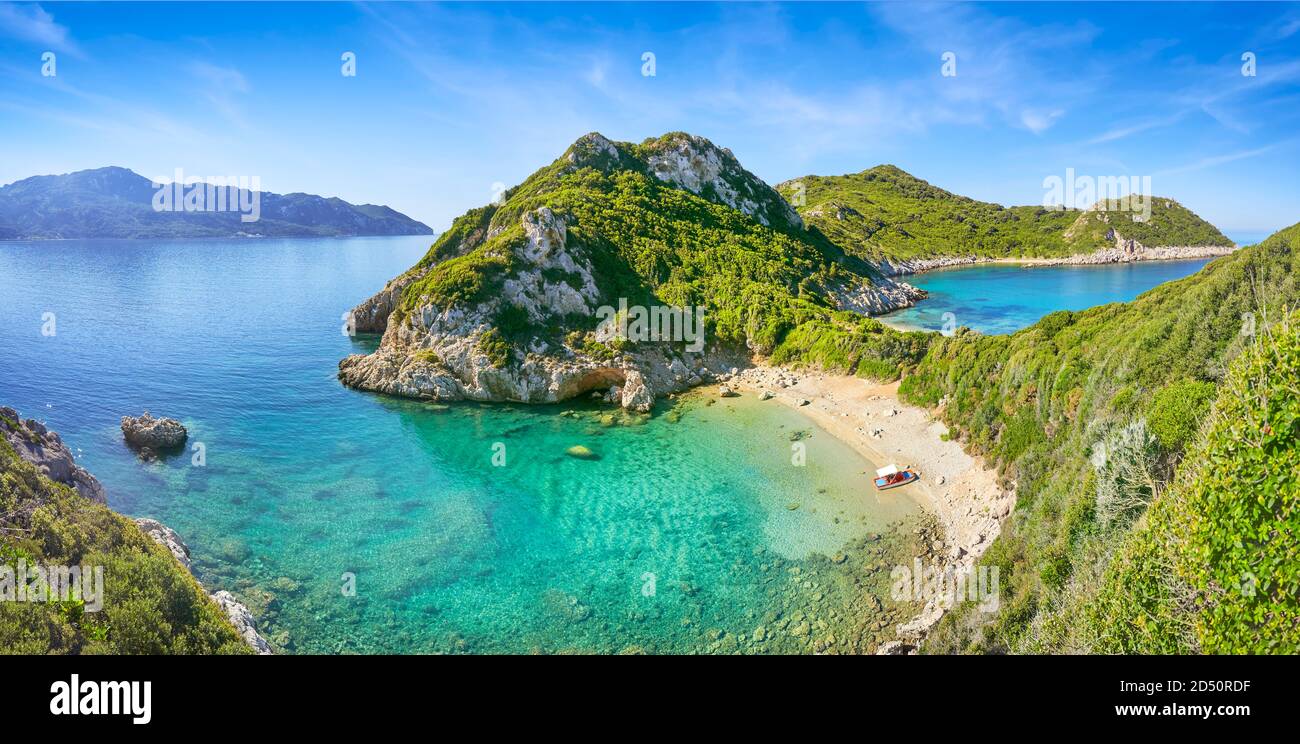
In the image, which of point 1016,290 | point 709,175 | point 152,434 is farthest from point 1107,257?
point 152,434

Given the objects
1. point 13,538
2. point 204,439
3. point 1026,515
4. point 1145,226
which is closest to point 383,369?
point 204,439

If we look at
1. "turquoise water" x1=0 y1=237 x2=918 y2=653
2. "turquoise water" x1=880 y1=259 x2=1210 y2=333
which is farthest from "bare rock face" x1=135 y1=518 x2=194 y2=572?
"turquoise water" x1=880 y1=259 x2=1210 y2=333

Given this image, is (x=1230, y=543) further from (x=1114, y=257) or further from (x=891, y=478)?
(x=1114, y=257)

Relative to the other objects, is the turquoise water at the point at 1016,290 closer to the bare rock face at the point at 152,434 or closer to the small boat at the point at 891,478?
the small boat at the point at 891,478

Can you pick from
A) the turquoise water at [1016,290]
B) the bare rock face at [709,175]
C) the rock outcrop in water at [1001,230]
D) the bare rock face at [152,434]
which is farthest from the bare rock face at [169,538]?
the rock outcrop in water at [1001,230]

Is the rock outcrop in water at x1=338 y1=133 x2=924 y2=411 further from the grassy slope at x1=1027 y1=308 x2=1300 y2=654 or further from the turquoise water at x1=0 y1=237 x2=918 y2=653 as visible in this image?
the grassy slope at x1=1027 y1=308 x2=1300 y2=654
